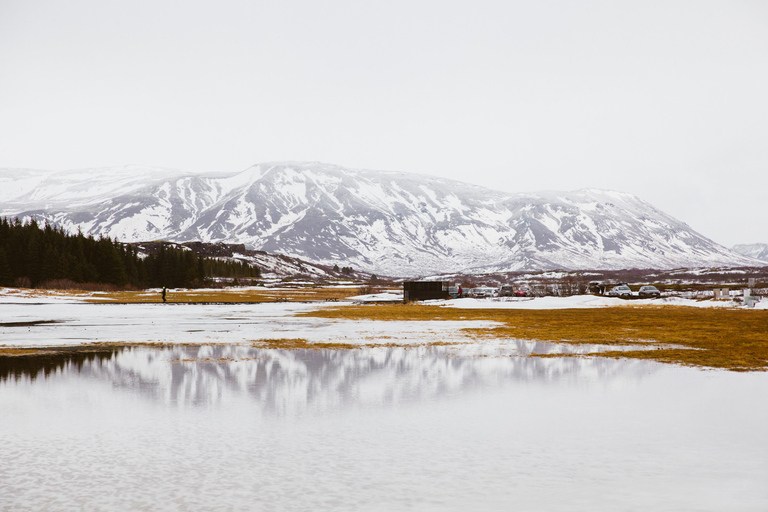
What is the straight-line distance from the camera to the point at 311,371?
18359 millimetres

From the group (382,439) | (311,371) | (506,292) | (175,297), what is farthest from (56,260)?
(382,439)

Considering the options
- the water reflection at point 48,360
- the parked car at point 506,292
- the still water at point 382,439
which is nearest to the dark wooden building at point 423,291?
the parked car at point 506,292

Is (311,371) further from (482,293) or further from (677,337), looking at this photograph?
(482,293)

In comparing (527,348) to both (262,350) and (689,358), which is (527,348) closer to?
(689,358)

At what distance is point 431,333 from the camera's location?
3244 centimetres

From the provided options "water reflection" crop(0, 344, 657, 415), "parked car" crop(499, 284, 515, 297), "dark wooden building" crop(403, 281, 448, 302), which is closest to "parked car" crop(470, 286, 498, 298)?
"parked car" crop(499, 284, 515, 297)

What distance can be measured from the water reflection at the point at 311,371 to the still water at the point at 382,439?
118 mm

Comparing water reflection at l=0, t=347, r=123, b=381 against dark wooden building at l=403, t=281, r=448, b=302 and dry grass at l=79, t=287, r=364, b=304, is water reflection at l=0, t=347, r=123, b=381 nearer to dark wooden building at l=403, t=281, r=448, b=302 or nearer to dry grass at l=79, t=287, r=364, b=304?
dry grass at l=79, t=287, r=364, b=304

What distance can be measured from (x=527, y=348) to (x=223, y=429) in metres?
16.2

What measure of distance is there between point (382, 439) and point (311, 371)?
8.01 m

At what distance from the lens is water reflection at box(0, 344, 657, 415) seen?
1469cm

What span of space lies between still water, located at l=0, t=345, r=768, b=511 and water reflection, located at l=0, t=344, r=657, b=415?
0.12 metres

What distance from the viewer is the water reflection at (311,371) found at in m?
14.7

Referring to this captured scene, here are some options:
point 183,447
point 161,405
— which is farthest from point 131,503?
point 161,405
